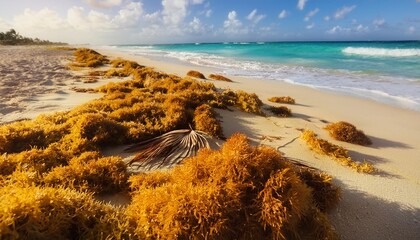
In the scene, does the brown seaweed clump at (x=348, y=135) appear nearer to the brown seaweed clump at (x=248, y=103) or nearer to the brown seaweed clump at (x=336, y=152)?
the brown seaweed clump at (x=336, y=152)

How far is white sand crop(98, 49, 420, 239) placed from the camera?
2596 mm

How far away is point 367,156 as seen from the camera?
13.3 ft

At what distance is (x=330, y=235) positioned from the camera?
2.24m

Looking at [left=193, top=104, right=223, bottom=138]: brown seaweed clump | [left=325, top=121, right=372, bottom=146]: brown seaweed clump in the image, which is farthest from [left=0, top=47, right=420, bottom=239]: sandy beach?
[left=193, top=104, right=223, bottom=138]: brown seaweed clump

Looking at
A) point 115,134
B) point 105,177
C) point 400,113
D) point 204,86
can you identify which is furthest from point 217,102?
point 400,113

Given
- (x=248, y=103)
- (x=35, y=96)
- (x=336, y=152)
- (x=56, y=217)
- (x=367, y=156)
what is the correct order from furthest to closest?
(x=35, y=96) < (x=248, y=103) < (x=367, y=156) < (x=336, y=152) < (x=56, y=217)

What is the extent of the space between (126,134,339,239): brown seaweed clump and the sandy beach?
2.35 feet

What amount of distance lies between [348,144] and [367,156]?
440 mm

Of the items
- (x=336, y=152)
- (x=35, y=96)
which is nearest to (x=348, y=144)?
(x=336, y=152)

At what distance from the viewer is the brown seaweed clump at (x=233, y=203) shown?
188 centimetres

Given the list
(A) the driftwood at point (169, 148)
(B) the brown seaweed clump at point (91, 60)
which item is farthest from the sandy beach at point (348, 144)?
(B) the brown seaweed clump at point (91, 60)

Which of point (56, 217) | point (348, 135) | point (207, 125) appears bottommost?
point (348, 135)

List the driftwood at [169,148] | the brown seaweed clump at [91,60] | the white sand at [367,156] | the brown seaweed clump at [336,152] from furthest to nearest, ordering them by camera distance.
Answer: the brown seaweed clump at [91,60], the brown seaweed clump at [336,152], the driftwood at [169,148], the white sand at [367,156]

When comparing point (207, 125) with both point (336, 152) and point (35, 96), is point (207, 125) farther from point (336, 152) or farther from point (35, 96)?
point (35, 96)
